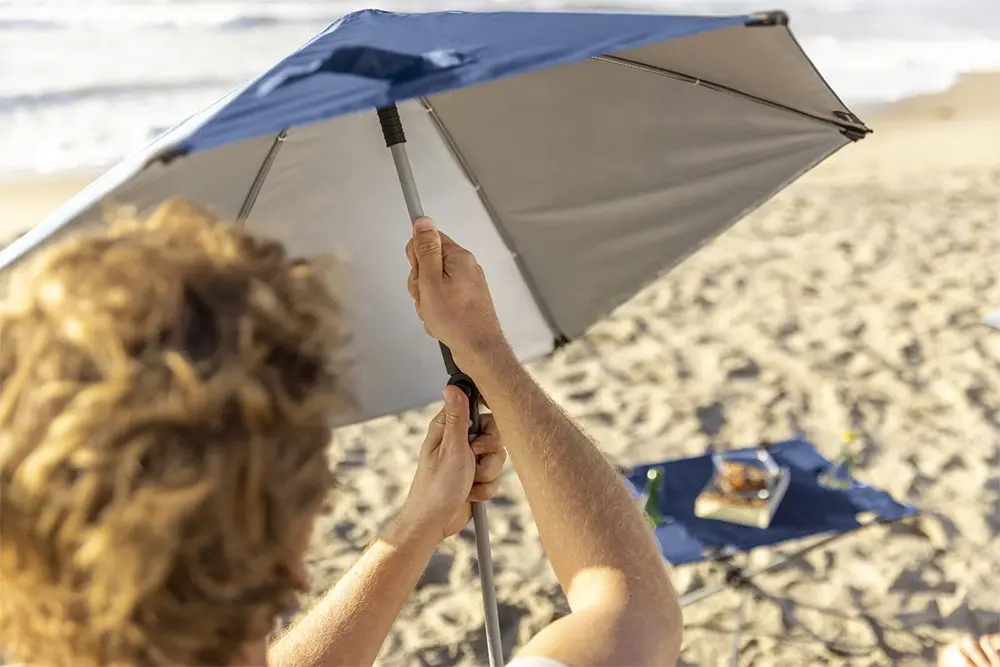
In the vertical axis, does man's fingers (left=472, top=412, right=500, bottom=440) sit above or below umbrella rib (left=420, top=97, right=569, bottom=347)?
below

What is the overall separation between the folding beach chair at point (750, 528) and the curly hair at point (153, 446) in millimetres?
2071

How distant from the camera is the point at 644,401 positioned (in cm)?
468

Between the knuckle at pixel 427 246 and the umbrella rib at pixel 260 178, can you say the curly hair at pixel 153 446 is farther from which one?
the umbrella rib at pixel 260 178

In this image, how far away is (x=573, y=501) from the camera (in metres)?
1.29

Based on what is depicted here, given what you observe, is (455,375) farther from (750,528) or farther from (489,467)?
(750,528)

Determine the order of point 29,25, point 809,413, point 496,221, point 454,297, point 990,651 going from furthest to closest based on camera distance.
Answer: point 29,25 → point 809,413 → point 990,651 → point 496,221 → point 454,297

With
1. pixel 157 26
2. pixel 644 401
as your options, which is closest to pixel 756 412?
pixel 644 401

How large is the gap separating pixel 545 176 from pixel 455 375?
0.61 m

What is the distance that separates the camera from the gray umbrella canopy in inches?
70.4

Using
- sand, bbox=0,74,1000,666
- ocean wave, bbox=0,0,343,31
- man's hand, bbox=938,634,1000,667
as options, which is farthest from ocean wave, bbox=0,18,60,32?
man's hand, bbox=938,634,1000,667

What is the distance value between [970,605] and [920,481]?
794 millimetres

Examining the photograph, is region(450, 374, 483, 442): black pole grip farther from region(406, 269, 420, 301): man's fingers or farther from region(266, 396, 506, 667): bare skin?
region(406, 269, 420, 301): man's fingers

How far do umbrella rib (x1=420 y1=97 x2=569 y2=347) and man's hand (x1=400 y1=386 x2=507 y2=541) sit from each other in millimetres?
613

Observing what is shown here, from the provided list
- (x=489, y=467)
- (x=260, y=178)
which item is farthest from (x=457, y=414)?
(x=260, y=178)
